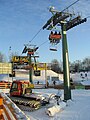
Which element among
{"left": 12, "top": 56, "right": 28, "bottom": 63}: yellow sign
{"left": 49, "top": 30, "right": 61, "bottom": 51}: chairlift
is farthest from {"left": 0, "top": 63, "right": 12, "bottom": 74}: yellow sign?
{"left": 49, "top": 30, "right": 61, "bottom": 51}: chairlift

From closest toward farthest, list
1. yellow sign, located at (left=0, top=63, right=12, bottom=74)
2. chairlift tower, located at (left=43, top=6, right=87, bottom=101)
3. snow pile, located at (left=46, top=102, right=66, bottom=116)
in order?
snow pile, located at (left=46, top=102, right=66, bottom=116) → chairlift tower, located at (left=43, top=6, right=87, bottom=101) → yellow sign, located at (left=0, top=63, right=12, bottom=74)

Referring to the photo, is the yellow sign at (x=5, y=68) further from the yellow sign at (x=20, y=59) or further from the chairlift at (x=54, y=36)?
the chairlift at (x=54, y=36)

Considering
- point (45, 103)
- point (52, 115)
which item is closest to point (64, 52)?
point (45, 103)

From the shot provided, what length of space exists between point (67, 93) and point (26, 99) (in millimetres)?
3401

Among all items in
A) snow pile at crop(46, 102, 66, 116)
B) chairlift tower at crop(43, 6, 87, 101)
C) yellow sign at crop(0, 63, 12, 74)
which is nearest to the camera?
snow pile at crop(46, 102, 66, 116)

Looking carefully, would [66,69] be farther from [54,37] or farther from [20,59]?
[20,59]

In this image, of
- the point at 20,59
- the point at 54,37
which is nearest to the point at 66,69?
the point at 54,37

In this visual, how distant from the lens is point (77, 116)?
1305 centimetres

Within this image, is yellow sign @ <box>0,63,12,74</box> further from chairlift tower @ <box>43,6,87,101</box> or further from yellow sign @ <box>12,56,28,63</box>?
chairlift tower @ <box>43,6,87,101</box>

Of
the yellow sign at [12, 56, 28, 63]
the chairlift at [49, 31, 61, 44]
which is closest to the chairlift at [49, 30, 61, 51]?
the chairlift at [49, 31, 61, 44]

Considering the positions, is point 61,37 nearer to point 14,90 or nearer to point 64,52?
point 64,52

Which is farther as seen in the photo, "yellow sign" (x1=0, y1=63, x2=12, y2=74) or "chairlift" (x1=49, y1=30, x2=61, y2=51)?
"yellow sign" (x1=0, y1=63, x2=12, y2=74)

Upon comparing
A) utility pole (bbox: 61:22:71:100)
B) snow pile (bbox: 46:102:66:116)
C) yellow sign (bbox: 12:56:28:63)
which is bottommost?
snow pile (bbox: 46:102:66:116)

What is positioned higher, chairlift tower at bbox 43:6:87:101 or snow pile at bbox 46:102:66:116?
chairlift tower at bbox 43:6:87:101
